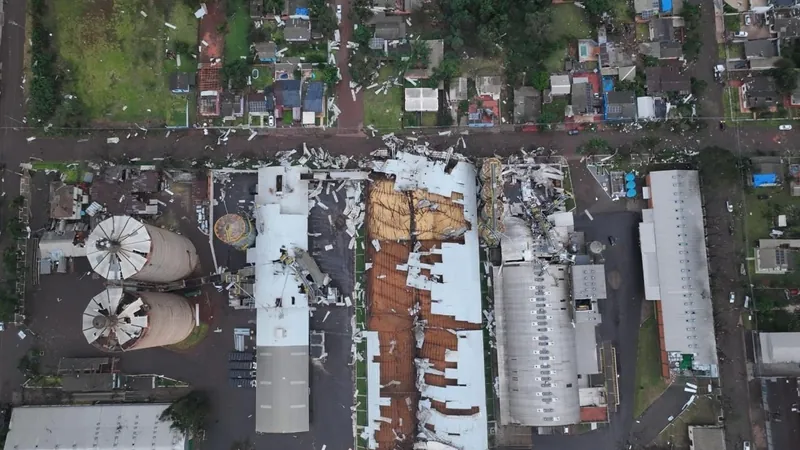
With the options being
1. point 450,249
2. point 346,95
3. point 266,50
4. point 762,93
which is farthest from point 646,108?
point 266,50

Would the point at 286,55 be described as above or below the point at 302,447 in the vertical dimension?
above

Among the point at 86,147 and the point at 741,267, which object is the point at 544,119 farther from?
the point at 86,147

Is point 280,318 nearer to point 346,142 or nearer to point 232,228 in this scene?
point 232,228

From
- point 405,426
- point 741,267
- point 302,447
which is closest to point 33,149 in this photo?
point 302,447

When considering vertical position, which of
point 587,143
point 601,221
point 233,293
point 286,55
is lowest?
point 233,293

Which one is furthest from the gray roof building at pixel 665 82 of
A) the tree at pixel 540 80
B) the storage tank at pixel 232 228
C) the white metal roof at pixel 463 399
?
the storage tank at pixel 232 228

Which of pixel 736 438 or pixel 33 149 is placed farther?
pixel 33 149

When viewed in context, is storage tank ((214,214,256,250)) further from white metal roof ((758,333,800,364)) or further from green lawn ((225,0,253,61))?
white metal roof ((758,333,800,364))
